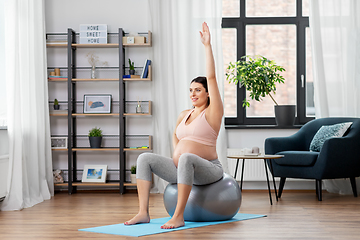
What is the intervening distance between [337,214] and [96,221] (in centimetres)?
183

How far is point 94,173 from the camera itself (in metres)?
5.05

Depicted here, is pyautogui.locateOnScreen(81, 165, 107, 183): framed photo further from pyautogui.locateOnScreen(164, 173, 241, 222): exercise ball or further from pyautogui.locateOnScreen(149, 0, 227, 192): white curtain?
pyautogui.locateOnScreen(164, 173, 241, 222): exercise ball

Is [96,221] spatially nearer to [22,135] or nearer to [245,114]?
[22,135]

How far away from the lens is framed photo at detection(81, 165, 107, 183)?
5.01 m

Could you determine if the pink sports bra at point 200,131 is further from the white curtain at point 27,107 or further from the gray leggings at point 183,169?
the white curtain at point 27,107

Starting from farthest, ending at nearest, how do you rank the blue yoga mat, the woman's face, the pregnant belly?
the woman's face < the pregnant belly < the blue yoga mat

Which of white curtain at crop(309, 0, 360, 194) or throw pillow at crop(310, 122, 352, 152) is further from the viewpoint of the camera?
white curtain at crop(309, 0, 360, 194)

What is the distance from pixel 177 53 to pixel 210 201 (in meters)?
2.46

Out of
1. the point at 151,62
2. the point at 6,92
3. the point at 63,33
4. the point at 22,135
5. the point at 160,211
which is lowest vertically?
the point at 160,211

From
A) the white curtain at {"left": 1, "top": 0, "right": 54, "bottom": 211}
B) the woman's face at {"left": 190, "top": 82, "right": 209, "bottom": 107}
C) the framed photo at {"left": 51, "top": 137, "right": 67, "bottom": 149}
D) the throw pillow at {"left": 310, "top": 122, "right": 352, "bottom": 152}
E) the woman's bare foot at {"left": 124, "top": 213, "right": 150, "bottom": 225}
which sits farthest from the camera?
the framed photo at {"left": 51, "top": 137, "right": 67, "bottom": 149}

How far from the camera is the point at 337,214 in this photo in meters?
3.52

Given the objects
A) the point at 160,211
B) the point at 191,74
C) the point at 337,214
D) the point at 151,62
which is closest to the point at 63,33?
the point at 151,62

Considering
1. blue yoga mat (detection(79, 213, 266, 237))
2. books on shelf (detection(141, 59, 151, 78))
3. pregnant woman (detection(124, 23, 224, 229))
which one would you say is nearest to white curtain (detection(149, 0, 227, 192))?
books on shelf (detection(141, 59, 151, 78))

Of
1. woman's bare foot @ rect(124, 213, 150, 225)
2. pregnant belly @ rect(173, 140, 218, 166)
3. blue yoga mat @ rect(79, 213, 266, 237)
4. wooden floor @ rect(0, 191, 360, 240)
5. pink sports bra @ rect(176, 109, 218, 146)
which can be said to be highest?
pink sports bra @ rect(176, 109, 218, 146)
